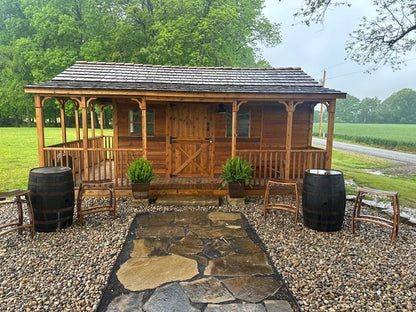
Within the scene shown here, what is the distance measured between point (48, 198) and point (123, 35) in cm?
2227

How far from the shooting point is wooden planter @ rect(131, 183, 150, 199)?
6.05m

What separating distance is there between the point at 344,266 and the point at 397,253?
1.10 meters

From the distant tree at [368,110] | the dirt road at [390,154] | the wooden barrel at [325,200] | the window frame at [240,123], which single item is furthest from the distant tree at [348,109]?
the wooden barrel at [325,200]

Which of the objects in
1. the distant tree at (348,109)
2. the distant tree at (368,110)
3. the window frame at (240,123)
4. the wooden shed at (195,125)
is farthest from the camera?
the distant tree at (348,109)

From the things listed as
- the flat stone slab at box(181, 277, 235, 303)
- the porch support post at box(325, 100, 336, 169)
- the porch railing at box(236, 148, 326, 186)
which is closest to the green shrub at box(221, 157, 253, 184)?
the porch railing at box(236, 148, 326, 186)

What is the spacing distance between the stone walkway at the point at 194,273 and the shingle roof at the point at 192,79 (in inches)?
139

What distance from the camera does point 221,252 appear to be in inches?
154

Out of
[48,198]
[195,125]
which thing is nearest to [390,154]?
[195,125]

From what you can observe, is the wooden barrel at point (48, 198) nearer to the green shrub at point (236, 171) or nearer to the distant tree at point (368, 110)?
the green shrub at point (236, 171)

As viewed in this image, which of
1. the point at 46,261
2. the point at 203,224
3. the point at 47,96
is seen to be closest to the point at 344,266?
the point at 203,224

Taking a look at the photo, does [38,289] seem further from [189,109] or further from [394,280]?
[189,109]

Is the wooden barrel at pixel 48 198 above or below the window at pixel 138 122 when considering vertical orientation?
below

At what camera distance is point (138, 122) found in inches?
308

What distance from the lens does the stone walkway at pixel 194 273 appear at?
273 centimetres
